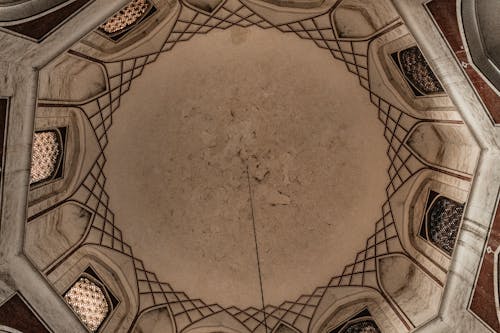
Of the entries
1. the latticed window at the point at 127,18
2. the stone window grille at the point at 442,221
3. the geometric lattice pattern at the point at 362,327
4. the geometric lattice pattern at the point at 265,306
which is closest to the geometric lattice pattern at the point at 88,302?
the geometric lattice pattern at the point at 265,306

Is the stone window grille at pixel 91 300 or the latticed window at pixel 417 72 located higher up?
the latticed window at pixel 417 72

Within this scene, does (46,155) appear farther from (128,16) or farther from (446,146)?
(446,146)

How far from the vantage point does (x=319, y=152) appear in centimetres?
1283

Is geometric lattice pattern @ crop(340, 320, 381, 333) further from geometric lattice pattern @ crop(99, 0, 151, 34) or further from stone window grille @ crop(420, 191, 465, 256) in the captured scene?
geometric lattice pattern @ crop(99, 0, 151, 34)

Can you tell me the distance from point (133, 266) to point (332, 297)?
4.94 metres

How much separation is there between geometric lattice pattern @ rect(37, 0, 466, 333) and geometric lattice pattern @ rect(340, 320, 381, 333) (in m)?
0.05

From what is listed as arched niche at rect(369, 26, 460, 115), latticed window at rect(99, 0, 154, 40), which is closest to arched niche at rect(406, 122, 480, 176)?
arched niche at rect(369, 26, 460, 115)

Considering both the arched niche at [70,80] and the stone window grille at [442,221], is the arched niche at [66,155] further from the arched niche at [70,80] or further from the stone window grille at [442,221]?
the stone window grille at [442,221]

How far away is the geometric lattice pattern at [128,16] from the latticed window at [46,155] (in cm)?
238

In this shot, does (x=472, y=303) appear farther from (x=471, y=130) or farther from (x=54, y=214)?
(x=54, y=214)

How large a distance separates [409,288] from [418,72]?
4785 millimetres

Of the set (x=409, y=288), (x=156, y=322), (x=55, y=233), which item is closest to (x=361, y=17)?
(x=409, y=288)

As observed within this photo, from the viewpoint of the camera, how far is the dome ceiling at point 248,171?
9672 millimetres

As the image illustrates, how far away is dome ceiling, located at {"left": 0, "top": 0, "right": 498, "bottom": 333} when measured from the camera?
381 inches
